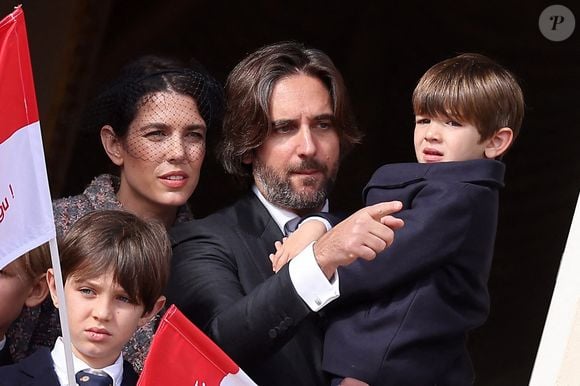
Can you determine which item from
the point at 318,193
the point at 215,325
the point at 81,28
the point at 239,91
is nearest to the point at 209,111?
the point at 239,91

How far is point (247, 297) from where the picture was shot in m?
3.40

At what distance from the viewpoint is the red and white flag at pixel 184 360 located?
311 cm

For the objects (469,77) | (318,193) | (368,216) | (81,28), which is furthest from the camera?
(81,28)

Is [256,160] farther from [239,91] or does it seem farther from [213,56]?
[213,56]

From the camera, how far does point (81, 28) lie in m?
5.84

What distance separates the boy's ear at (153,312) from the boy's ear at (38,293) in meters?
0.24

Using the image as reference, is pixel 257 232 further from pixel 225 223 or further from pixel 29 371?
pixel 29 371

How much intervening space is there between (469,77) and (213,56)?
8.85 ft

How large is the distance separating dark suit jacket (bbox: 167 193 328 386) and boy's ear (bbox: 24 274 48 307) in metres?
0.30

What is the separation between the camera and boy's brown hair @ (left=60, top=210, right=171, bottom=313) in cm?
337

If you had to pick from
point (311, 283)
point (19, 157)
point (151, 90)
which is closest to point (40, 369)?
point (19, 157)

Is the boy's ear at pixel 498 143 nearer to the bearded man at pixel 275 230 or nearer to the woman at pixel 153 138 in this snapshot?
the bearded man at pixel 275 230

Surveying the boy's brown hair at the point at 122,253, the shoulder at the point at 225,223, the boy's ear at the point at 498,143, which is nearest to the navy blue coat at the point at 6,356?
the boy's brown hair at the point at 122,253

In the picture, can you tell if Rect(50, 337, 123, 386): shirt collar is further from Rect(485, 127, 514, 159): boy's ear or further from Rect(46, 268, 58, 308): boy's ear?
Rect(485, 127, 514, 159): boy's ear
